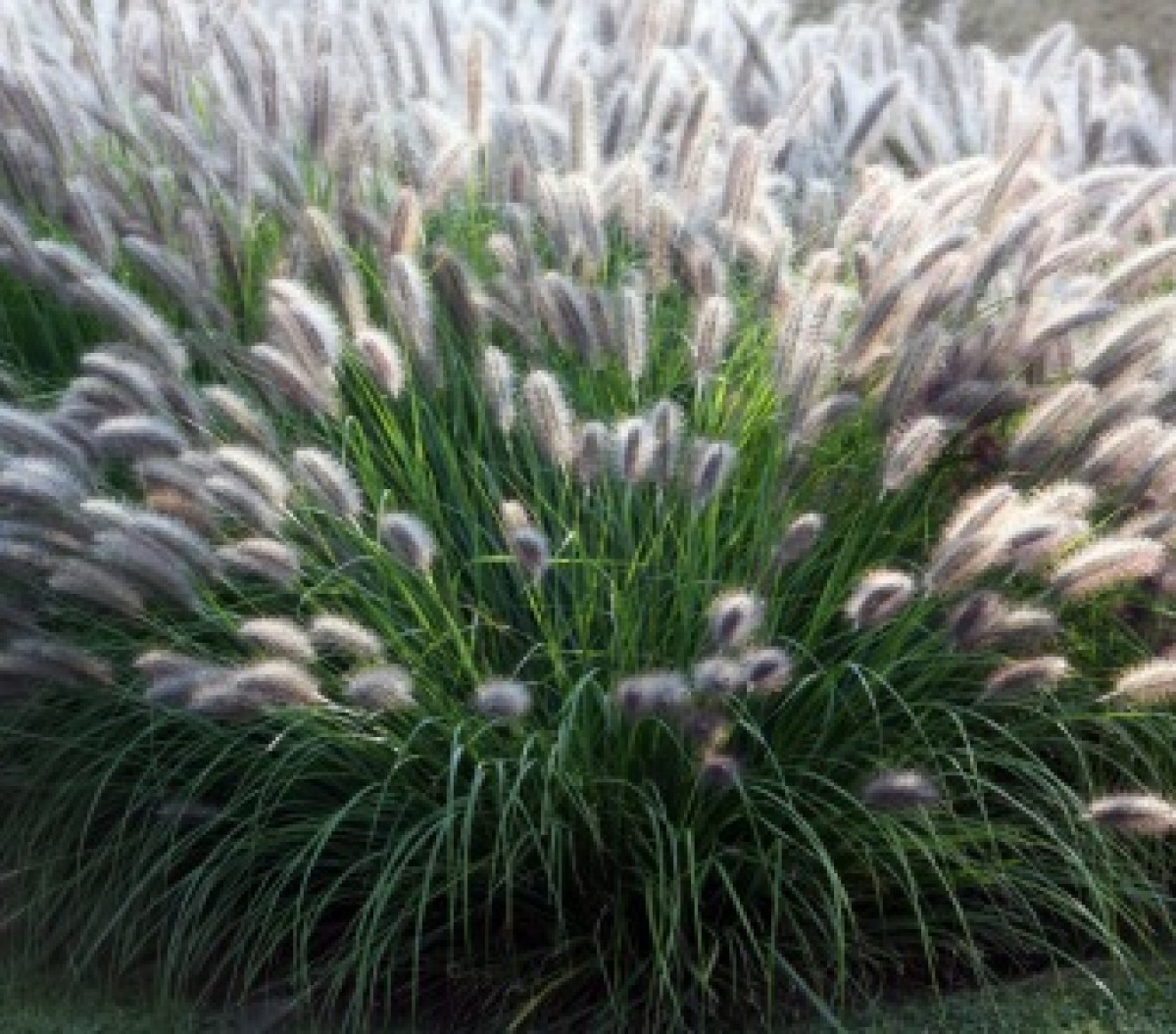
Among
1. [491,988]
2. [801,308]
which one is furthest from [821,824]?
[801,308]

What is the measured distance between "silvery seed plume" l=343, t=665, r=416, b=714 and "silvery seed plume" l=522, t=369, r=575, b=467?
428mm

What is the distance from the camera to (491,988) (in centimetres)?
347

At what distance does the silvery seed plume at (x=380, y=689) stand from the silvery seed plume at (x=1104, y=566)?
1.00m

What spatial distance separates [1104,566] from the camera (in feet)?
10.8

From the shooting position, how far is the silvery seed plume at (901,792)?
126 inches

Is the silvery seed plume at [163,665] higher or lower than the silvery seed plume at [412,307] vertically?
lower

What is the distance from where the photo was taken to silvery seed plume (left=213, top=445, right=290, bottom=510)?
3289mm

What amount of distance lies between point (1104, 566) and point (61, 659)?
1.60 metres

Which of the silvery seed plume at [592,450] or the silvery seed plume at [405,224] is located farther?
the silvery seed plume at [405,224]

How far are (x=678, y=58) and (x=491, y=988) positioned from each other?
2.44m

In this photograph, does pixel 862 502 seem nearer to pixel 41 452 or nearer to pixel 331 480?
pixel 331 480

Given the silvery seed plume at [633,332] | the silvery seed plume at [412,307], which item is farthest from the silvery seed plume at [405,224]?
the silvery seed plume at [633,332]

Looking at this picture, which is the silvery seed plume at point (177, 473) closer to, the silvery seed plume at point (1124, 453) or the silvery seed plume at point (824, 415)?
the silvery seed plume at point (824, 415)

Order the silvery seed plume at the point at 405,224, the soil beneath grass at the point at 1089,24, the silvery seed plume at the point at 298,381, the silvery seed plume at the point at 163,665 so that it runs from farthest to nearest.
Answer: the soil beneath grass at the point at 1089,24 < the silvery seed plume at the point at 405,224 < the silvery seed plume at the point at 298,381 < the silvery seed plume at the point at 163,665
